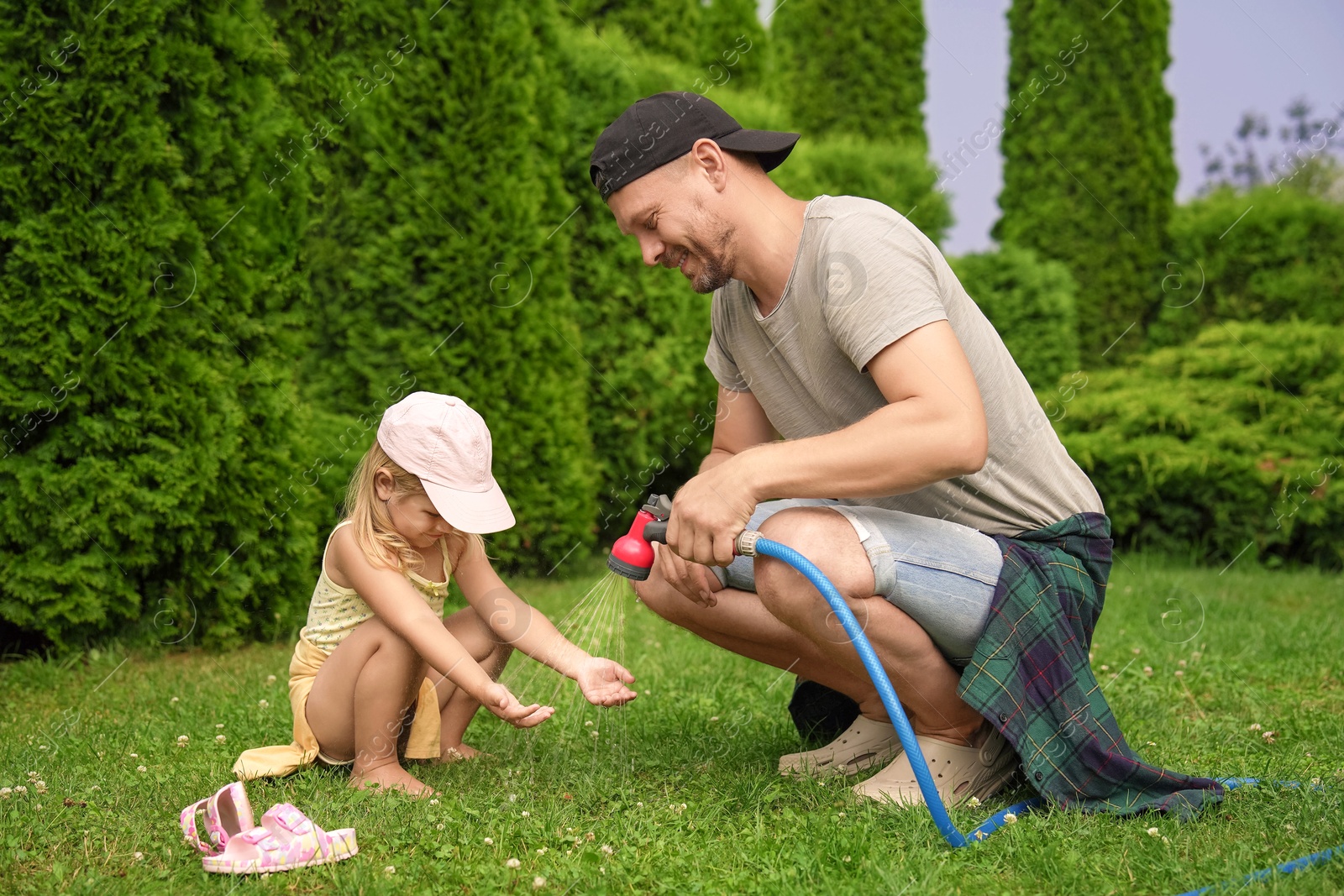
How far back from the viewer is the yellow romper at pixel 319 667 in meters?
2.63

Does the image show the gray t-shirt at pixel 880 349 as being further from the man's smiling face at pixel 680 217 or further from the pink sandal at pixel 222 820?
the pink sandal at pixel 222 820

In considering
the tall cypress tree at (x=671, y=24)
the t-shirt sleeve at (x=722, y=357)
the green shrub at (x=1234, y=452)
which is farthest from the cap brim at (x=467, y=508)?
the green shrub at (x=1234, y=452)

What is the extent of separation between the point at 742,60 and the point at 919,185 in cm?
192

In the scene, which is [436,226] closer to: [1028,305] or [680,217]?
[680,217]

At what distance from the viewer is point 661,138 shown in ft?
8.07

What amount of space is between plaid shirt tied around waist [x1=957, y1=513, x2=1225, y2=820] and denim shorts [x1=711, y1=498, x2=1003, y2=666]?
4 cm

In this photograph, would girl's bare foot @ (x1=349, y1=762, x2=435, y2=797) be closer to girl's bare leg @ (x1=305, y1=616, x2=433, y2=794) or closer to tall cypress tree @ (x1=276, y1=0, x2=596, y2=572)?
girl's bare leg @ (x1=305, y1=616, x2=433, y2=794)

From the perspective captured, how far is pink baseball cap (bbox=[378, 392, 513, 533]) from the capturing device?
99.6 inches

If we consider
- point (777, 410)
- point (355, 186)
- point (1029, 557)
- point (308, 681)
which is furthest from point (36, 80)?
point (1029, 557)

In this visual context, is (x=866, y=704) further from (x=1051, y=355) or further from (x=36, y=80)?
(x=1051, y=355)

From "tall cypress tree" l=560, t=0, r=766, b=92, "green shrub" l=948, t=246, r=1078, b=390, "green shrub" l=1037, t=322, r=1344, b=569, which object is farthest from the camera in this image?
"green shrub" l=948, t=246, r=1078, b=390

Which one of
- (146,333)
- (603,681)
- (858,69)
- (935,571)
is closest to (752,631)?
(603,681)

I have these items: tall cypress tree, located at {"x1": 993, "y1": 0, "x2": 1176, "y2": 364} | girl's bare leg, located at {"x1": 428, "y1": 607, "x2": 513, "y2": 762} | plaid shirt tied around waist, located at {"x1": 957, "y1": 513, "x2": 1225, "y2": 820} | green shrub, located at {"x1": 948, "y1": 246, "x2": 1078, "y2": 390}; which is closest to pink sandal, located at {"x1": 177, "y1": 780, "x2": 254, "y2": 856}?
girl's bare leg, located at {"x1": 428, "y1": 607, "x2": 513, "y2": 762}

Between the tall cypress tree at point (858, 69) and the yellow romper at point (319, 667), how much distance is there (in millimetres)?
9953
